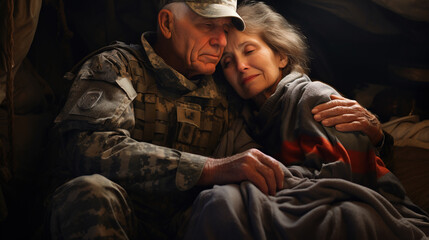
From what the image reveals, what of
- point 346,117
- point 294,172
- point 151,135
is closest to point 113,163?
point 151,135

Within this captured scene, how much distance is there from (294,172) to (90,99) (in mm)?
844

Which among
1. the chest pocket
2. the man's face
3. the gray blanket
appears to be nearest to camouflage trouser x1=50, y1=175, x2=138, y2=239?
the gray blanket

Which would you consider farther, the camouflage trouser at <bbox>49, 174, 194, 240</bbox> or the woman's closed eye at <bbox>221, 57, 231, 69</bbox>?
the woman's closed eye at <bbox>221, 57, 231, 69</bbox>

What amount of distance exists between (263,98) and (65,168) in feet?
3.29

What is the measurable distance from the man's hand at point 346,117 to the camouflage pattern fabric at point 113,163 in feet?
1.79

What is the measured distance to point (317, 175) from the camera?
1517mm

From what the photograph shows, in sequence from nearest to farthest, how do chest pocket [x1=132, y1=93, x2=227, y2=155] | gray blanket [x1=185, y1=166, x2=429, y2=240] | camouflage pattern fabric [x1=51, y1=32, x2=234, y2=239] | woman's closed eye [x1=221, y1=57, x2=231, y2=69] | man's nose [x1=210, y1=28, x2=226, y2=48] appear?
gray blanket [x1=185, y1=166, x2=429, y2=240] → camouflage pattern fabric [x1=51, y1=32, x2=234, y2=239] → chest pocket [x1=132, y1=93, x2=227, y2=155] → man's nose [x1=210, y1=28, x2=226, y2=48] → woman's closed eye [x1=221, y1=57, x2=231, y2=69]

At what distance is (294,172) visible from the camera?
153cm

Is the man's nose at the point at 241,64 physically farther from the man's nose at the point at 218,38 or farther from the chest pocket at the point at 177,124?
the chest pocket at the point at 177,124

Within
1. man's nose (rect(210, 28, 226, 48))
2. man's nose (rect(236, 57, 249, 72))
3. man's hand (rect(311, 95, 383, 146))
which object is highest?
man's nose (rect(210, 28, 226, 48))

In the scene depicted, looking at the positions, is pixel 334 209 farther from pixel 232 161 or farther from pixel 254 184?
pixel 232 161

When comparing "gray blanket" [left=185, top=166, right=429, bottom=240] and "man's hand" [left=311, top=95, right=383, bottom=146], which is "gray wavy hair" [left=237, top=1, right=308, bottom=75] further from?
"gray blanket" [left=185, top=166, right=429, bottom=240]

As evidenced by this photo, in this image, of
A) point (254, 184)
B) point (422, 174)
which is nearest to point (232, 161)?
point (254, 184)

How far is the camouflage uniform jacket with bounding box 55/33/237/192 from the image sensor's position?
57.1 inches
